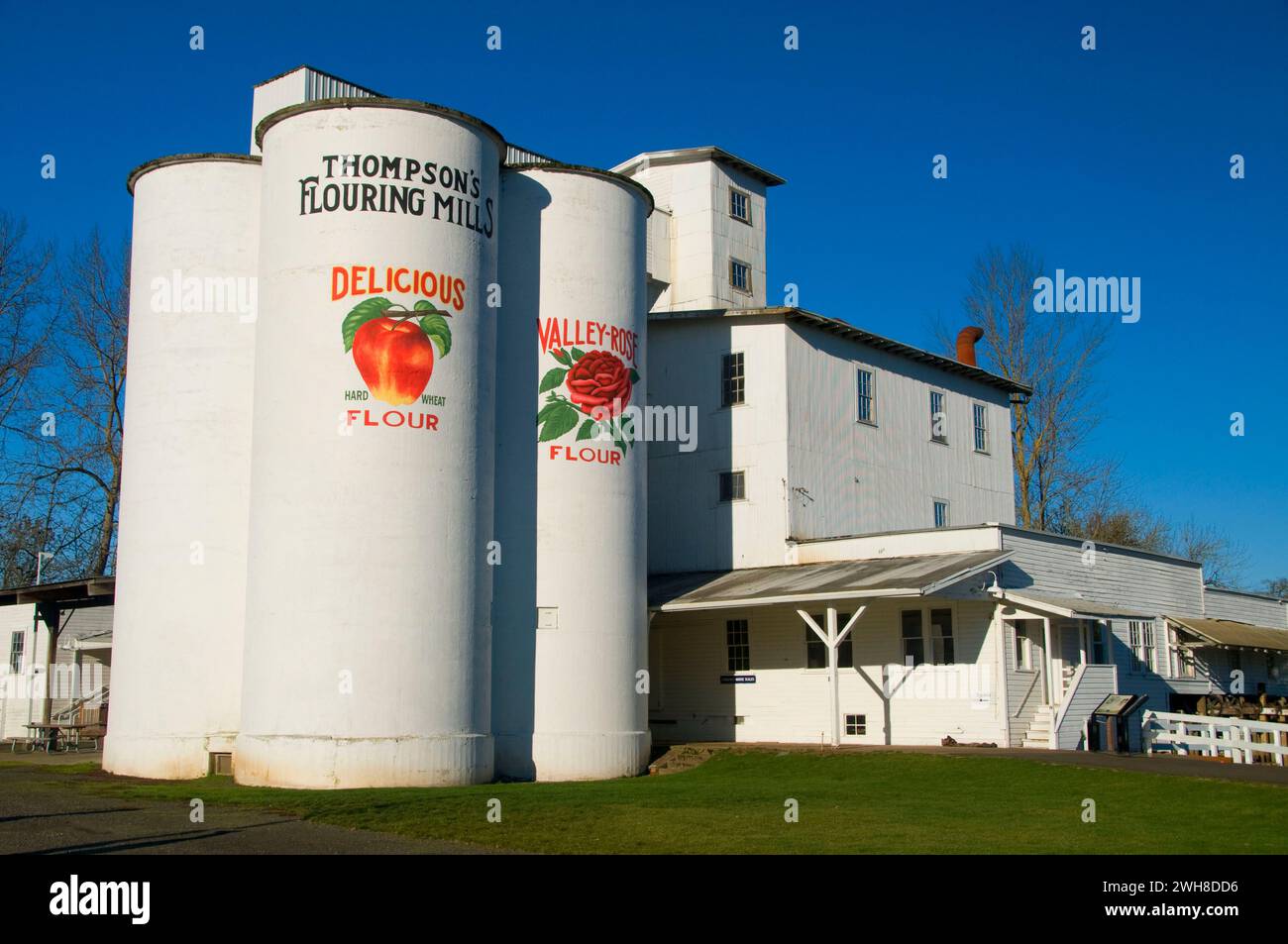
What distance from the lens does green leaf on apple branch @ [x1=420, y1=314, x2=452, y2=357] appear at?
23398mm

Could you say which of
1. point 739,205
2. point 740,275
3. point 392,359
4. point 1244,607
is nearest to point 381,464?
point 392,359

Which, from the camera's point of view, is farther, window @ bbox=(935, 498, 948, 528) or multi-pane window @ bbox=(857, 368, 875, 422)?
window @ bbox=(935, 498, 948, 528)

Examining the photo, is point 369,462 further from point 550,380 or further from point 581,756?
point 581,756

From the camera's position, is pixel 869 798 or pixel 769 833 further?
pixel 869 798

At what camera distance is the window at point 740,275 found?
40.1 m

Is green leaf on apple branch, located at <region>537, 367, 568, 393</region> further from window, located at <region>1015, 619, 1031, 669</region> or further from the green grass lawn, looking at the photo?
window, located at <region>1015, 619, 1031, 669</region>

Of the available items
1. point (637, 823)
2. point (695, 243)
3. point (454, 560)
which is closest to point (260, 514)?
point (454, 560)

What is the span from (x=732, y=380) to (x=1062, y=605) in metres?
10.4

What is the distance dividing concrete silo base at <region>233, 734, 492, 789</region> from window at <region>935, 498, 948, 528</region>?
62.8 feet

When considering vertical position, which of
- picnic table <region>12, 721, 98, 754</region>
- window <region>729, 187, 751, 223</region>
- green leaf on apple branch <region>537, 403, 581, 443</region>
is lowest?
picnic table <region>12, 721, 98, 754</region>

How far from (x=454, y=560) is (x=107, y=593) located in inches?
581

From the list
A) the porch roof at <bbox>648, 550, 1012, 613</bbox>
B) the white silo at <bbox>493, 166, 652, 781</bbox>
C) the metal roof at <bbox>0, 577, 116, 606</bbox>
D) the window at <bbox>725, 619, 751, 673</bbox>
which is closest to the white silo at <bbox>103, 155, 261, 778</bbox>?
the white silo at <bbox>493, 166, 652, 781</bbox>

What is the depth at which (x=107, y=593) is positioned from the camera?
33.6 meters
